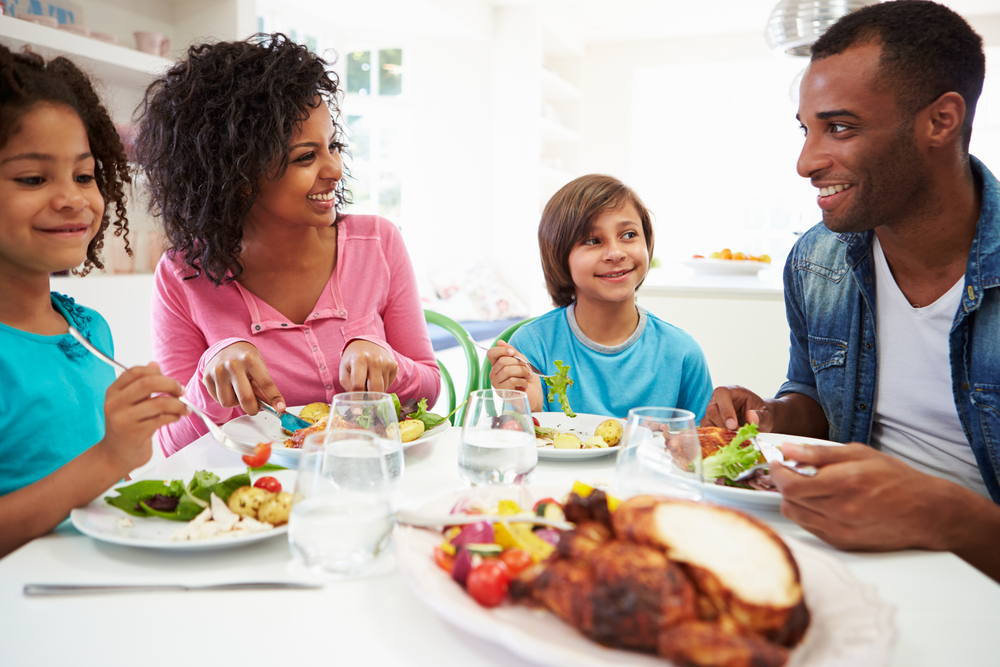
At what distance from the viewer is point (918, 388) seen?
1.40 meters

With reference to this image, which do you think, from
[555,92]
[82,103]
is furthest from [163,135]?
[555,92]

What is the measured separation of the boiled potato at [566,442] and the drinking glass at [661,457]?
1.01 feet

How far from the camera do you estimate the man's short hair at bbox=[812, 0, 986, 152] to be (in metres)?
1.31

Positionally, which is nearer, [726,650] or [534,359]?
[726,650]

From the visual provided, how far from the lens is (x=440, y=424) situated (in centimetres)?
123

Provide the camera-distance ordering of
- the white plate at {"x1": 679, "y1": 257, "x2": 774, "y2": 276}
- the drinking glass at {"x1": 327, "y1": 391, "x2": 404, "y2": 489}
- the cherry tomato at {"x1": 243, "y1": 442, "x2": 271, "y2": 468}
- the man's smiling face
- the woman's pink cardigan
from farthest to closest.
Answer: the white plate at {"x1": 679, "y1": 257, "x2": 774, "y2": 276} → the woman's pink cardigan → the man's smiling face → the cherry tomato at {"x1": 243, "y1": 442, "x2": 271, "y2": 468} → the drinking glass at {"x1": 327, "y1": 391, "x2": 404, "y2": 489}

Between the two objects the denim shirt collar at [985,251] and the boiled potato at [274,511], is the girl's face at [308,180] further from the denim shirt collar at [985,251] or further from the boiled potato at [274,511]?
the denim shirt collar at [985,251]

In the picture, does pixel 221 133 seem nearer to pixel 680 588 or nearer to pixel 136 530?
pixel 136 530

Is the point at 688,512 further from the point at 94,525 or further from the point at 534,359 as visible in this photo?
the point at 534,359

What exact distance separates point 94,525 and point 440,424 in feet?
1.90

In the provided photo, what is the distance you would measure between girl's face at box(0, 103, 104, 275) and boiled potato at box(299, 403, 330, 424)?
17.6 inches

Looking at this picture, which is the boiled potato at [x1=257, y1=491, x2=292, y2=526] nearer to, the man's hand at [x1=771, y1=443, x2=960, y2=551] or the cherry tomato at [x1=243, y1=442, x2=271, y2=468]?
the cherry tomato at [x1=243, y1=442, x2=271, y2=468]

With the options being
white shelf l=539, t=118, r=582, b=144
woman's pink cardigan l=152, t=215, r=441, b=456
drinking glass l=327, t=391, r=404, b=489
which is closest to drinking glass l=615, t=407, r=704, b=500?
drinking glass l=327, t=391, r=404, b=489

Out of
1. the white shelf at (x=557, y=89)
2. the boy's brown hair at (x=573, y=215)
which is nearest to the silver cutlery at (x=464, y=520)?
the boy's brown hair at (x=573, y=215)
